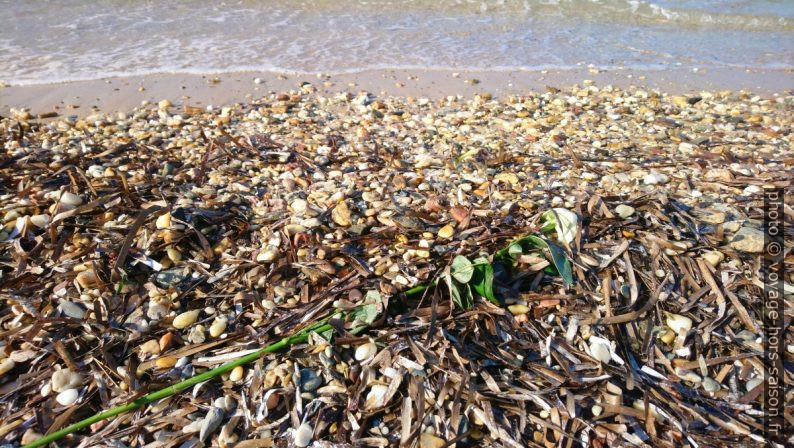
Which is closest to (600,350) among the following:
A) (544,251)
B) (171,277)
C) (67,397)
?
(544,251)

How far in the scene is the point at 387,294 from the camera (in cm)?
213

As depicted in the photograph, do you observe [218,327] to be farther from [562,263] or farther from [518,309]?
[562,263]

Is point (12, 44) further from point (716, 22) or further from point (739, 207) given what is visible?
point (716, 22)

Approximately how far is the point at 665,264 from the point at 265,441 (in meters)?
1.94

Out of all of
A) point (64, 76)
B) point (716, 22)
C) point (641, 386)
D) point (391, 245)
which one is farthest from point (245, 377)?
point (716, 22)

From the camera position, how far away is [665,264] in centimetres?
231

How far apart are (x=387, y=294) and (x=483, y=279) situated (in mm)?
432

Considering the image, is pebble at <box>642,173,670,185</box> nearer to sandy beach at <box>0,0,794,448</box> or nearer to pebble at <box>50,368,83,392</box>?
sandy beach at <box>0,0,794,448</box>

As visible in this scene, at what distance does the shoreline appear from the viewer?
4.46 m

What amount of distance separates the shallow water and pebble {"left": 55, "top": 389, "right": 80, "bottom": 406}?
13.6 ft

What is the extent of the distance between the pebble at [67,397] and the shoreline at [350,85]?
312 centimetres

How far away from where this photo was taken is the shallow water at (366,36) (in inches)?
217

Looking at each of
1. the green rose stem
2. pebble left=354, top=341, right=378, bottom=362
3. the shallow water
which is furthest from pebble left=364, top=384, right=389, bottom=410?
the shallow water

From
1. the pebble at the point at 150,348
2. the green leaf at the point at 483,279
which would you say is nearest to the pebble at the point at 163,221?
the pebble at the point at 150,348
